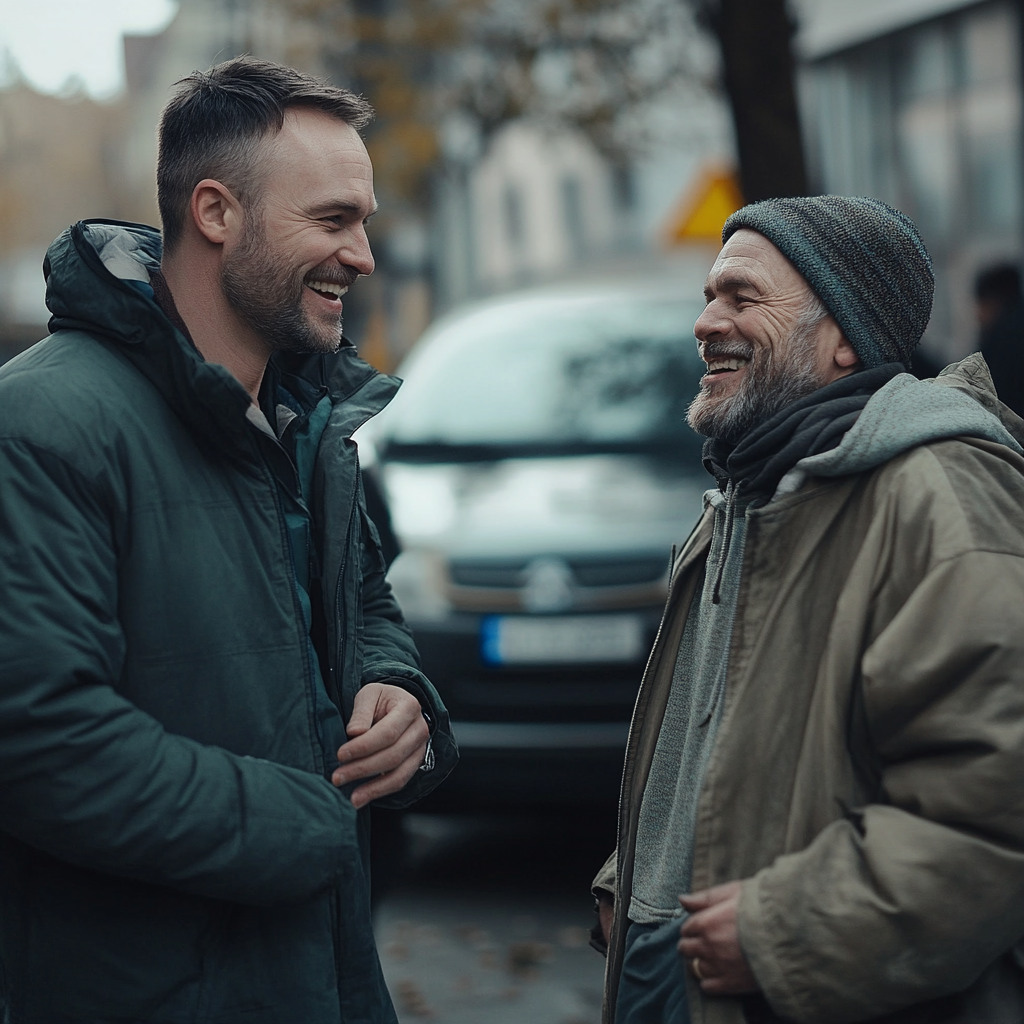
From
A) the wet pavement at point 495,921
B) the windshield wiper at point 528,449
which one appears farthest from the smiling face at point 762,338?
the windshield wiper at point 528,449

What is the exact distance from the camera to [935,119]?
56.8 feet

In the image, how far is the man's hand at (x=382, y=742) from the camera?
2.37 m

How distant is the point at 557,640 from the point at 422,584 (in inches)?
19.8

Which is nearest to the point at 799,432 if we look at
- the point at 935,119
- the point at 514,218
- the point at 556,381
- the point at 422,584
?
the point at 422,584

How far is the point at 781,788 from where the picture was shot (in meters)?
2.23

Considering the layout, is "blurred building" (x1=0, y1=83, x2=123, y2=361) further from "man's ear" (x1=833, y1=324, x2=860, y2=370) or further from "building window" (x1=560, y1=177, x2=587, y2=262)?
"man's ear" (x1=833, y1=324, x2=860, y2=370)

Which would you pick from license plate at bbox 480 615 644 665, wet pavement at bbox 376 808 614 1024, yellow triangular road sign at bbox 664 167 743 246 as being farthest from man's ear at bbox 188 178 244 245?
yellow triangular road sign at bbox 664 167 743 246

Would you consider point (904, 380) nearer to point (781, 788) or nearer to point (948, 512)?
point (948, 512)

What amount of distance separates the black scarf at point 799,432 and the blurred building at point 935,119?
12.7 m

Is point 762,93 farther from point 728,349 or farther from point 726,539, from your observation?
point 726,539

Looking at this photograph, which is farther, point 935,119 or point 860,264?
point 935,119

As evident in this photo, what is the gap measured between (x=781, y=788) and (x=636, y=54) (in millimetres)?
16033

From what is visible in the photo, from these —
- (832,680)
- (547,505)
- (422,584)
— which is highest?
(832,680)

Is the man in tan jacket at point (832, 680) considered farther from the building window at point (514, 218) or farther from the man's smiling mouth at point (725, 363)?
the building window at point (514, 218)
